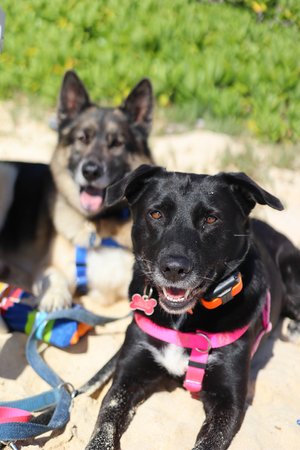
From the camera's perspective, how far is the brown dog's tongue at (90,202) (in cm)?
412

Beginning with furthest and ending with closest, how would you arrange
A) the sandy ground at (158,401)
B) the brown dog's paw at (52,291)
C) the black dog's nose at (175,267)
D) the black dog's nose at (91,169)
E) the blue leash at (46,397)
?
the black dog's nose at (91,169) < the brown dog's paw at (52,291) < the sandy ground at (158,401) < the black dog's nose at (175,267) < the blue leash at (46,397)

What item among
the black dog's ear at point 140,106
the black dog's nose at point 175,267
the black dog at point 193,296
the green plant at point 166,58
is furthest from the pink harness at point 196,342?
the green plant at point 166,58

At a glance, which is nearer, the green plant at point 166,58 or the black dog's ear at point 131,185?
the black dog's ear at point 131,185

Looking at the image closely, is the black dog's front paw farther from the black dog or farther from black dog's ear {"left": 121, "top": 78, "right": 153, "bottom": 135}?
black dog's ear {"left": 121, "top": 78, "right": 153, "bottom": 135}

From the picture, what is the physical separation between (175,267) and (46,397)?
909 millimetres

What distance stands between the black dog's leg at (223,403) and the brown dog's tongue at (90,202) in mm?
1766

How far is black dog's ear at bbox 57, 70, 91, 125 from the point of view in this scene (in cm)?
426

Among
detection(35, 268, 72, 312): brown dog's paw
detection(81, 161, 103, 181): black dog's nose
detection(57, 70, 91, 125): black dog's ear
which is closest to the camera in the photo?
detection(35, 268, 72, 312): brown dog's paw

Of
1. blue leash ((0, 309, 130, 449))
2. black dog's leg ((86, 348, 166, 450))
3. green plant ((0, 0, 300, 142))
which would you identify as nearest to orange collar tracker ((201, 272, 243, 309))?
black dog's leg ((86, 348, 166, 450))

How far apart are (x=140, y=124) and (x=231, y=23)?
14.7 ft

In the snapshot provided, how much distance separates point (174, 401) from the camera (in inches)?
113

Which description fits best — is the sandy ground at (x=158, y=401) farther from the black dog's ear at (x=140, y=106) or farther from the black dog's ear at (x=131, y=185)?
the black dog's ear at (x=140, y=106)

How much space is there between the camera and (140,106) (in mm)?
4391

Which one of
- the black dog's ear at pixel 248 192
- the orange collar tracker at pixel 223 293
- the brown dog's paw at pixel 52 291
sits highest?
the black dog's ear at pixel 248 192
